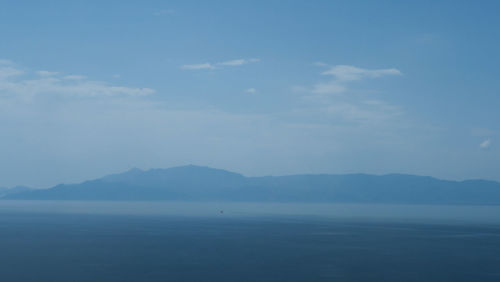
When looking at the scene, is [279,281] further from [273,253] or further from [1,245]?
[1,245]

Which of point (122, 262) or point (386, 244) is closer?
point (122, 262)

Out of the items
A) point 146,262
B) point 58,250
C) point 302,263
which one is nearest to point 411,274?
point 302,263

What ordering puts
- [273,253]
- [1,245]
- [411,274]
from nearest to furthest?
[411,274] < [273,253] < [1,245]

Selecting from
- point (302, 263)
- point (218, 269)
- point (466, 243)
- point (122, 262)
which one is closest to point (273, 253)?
point (302, 263)

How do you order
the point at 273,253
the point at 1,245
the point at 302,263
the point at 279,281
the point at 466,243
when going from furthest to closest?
the point at 466,243 → the point at 1,245 → the point at 273,253 → the point at 302,263 → the point at 279,281

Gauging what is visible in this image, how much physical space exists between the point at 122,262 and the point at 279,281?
14.5 metres

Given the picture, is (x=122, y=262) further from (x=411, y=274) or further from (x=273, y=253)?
(x=411, y=274)

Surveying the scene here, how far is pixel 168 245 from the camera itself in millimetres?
54469

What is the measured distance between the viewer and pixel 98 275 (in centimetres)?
3425

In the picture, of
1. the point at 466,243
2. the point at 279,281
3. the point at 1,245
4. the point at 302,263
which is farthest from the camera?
the point at 466,243

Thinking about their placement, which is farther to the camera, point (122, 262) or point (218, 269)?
point (122, 262)

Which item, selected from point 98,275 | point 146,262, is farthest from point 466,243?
point 98,275

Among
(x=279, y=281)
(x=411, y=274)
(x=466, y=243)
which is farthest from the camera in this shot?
(x=466, y=243)

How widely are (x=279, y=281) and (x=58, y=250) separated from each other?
2582 centimetres
